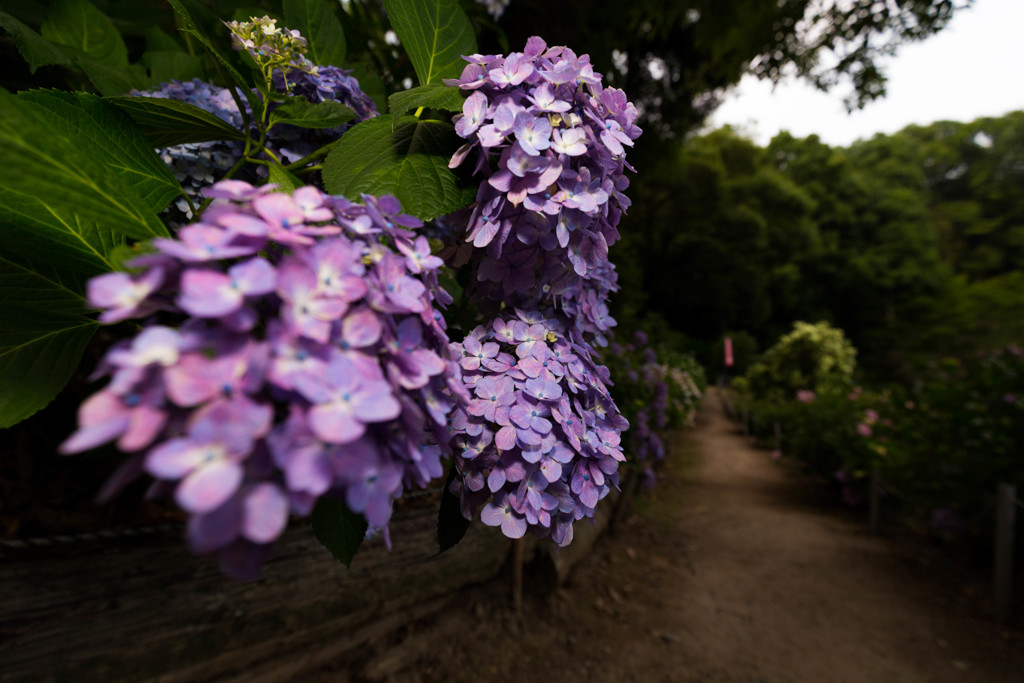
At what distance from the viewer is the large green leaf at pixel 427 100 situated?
57cm

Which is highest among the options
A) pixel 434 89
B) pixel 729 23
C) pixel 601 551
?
pixel 729 23

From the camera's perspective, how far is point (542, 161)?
583mm

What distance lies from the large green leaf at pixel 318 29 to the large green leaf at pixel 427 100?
1.45 feet

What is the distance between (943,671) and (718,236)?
607 inches

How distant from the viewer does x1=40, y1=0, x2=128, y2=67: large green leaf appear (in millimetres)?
925

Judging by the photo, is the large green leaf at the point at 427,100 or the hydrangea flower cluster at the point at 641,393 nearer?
the large green leaf at the point at 427,100

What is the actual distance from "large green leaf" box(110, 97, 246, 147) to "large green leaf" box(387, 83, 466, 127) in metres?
0.25

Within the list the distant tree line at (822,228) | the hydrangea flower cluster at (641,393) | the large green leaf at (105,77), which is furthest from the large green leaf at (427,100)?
the distant tree line at (822,228)

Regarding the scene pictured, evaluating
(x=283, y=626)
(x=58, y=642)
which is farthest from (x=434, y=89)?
(x=283, y=626)

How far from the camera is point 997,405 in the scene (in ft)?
11.5

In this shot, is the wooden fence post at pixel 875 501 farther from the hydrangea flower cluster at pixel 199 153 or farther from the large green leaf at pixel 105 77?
the large green leaf at pixel 105 77

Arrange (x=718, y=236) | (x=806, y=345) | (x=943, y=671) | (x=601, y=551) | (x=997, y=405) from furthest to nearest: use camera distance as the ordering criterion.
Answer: (x=718, y=236), (x=806, y=345), (x=601, y=551), (x=997, y=405), (x=943, y=671)

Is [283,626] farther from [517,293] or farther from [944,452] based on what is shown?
[944,452]

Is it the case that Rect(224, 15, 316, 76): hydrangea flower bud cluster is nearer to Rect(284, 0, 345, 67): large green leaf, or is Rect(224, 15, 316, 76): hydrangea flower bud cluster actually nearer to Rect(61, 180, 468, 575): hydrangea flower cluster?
Rect(284, 0, 345, 67): large green leaf
